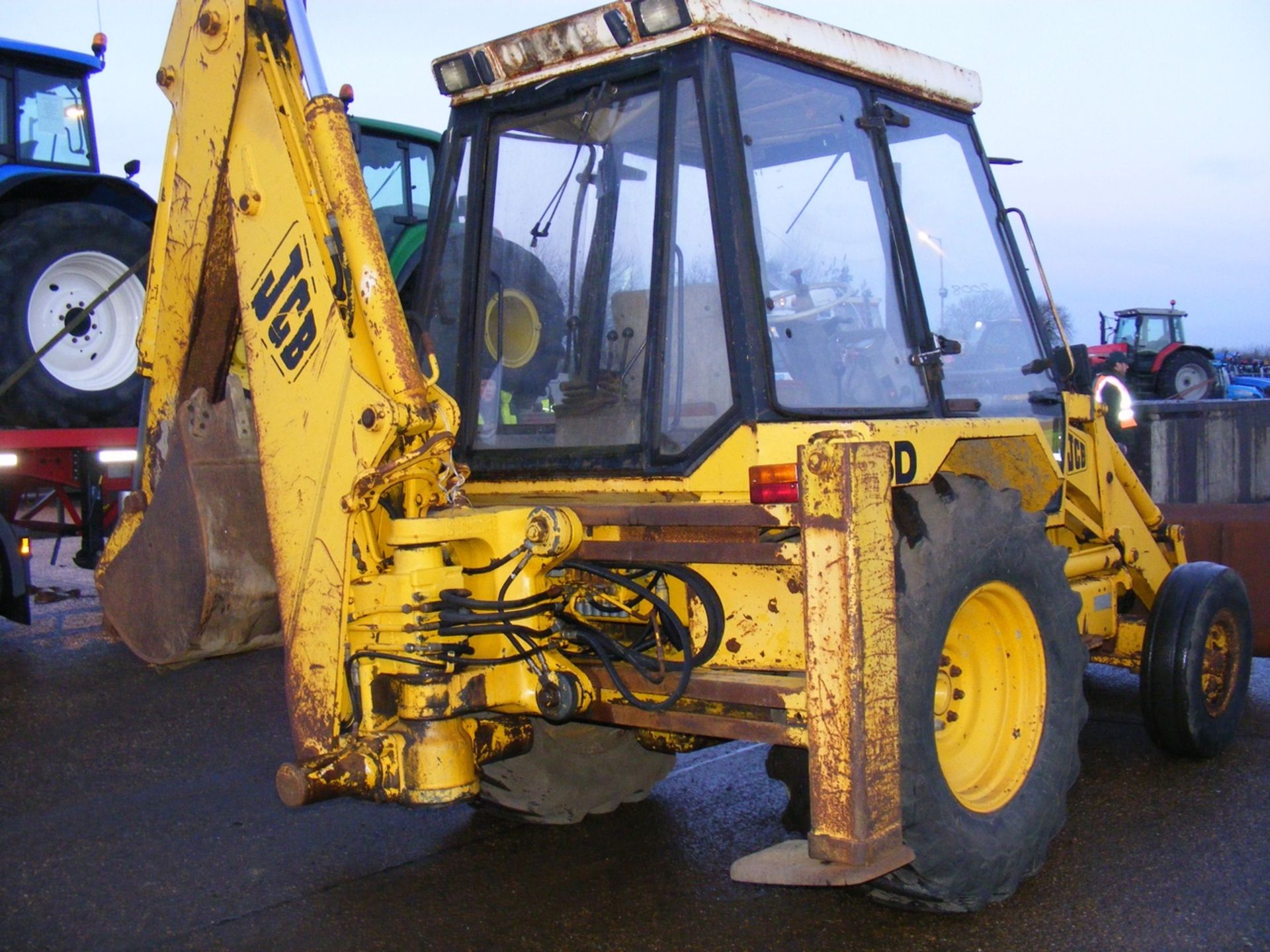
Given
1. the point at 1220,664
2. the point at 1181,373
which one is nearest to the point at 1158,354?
the point at 1181,373

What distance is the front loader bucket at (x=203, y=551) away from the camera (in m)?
3.53

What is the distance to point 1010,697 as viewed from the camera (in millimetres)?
3629

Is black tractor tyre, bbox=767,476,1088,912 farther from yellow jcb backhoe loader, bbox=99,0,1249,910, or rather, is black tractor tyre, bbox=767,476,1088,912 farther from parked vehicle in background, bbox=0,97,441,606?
parked vehicle in background, bbox=0,97,441,606

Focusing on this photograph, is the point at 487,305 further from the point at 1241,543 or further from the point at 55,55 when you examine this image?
the point at 55,55

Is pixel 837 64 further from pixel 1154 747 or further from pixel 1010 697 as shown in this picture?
pixel 1154 747

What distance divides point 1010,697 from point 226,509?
234 cm

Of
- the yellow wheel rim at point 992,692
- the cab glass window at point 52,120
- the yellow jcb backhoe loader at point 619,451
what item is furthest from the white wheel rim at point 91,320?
the yellow wheel rim at point 992,692

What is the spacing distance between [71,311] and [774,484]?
5.66 m

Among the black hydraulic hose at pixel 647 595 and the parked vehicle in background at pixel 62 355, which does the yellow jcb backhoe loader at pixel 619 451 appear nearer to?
the black hydraulic hose at pixel 647 595

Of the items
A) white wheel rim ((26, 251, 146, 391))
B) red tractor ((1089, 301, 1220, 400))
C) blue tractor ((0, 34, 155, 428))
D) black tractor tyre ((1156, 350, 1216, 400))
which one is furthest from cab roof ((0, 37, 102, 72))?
black tractor tyre ((1156, 350, 1216, 400))

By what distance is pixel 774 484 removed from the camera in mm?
3096

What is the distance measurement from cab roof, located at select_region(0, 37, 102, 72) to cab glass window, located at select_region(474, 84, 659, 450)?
5.44 metres

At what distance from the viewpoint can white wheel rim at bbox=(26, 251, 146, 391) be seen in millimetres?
7223

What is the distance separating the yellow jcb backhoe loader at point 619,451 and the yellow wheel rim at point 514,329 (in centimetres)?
1
